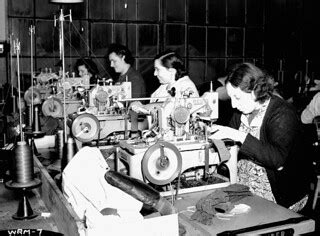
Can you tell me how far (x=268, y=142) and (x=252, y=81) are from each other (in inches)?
15.2

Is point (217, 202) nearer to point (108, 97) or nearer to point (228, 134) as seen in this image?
point (228, 134)

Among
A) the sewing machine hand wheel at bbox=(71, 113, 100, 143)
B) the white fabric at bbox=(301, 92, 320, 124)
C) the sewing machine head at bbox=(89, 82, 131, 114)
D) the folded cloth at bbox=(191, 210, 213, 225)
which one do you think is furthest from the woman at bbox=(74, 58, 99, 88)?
the folded cloth at bbox=(191, 210, 213, 225)

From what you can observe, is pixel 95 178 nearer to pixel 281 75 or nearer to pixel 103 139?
pixel 103 139

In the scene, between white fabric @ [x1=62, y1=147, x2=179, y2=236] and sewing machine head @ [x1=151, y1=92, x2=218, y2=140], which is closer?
white fabric @ [x1=62, y1=147, x2=179, y2=236]

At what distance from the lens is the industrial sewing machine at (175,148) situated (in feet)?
7.38

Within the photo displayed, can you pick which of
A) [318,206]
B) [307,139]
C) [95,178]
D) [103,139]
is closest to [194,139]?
[307,139]

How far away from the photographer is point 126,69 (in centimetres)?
527

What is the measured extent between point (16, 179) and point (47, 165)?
103 centimetres

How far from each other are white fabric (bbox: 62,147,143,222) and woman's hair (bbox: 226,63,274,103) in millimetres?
1107

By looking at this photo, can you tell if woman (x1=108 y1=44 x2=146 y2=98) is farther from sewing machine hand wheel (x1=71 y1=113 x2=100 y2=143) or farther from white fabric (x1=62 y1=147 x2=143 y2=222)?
white fabric (x1=62 y1=147 x2=143 y2=222)

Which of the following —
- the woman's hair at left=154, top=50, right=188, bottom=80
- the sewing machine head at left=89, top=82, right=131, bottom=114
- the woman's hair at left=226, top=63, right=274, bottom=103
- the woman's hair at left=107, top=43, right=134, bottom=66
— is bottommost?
the sewing machine head at left=89, top=82, right=131, bottom=114

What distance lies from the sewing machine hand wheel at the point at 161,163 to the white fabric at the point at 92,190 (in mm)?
374

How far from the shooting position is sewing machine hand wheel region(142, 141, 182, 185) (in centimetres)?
223

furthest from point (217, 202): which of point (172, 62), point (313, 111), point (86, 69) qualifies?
point (86, 69)
